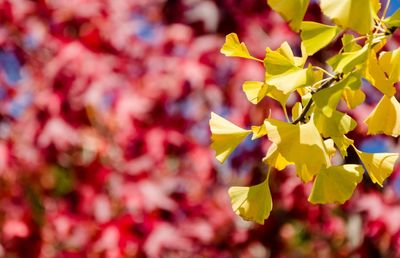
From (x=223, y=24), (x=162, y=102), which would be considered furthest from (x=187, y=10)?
(x=162, y=102)

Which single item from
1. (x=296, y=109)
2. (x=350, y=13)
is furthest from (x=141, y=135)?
(x=350, y=13)

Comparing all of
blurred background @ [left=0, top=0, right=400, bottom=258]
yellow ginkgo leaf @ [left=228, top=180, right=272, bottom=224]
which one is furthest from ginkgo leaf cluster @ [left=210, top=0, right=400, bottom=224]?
blurred background @ [left=0, top=0, right=400, bottom=258]

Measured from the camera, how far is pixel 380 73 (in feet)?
1.22

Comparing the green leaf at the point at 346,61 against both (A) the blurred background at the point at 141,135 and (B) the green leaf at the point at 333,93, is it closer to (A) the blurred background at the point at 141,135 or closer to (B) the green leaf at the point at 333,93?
(B) the green leaf at the point at 333,93

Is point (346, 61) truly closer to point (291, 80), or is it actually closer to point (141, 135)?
point (291, 80)

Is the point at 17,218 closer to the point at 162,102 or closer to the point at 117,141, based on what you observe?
the point at 117,141

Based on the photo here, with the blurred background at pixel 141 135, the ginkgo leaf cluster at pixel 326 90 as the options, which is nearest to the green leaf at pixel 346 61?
the ginkgo leaf cluster at pixel 326 90

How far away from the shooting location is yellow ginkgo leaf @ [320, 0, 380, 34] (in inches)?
12.4

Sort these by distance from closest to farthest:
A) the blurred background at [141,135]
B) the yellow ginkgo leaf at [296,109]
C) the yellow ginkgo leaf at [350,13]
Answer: the yellow ginkgo leaf at [350,13] → the yellow ginkgo leaf at [296,109] → the blurred background at [141,135]

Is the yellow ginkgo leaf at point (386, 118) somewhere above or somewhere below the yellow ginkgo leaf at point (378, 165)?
above

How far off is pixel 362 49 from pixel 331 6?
1.4 inches

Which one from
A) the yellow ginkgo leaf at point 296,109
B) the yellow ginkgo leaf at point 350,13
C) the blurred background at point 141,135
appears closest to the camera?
the yellow ginkgo leaf at point 350,13

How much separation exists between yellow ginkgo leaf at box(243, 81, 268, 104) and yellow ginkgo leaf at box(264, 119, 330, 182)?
0.02 metres

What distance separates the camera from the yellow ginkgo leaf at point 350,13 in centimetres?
32
